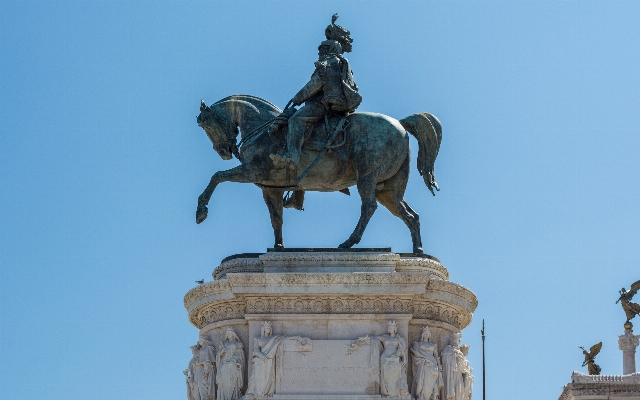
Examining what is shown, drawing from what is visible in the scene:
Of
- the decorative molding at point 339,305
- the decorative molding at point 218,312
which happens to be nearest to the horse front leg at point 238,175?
the decorative molding at point 218,312

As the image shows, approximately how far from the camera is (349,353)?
30406 mm

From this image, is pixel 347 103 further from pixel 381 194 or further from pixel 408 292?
pixel 408 292

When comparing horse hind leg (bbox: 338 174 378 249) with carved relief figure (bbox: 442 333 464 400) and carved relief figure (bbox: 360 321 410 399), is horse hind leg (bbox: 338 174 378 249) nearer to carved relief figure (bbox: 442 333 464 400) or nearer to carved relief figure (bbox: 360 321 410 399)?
carved relief figure (bbox: 360 321 410 399)

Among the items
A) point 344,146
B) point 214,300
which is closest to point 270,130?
point 344,146

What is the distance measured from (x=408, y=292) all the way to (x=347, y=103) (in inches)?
169

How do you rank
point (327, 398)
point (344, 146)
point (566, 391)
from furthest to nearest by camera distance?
point (566, 391) → point (344, 146) → point (327, 398)

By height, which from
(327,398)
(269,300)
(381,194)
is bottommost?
(327,398)

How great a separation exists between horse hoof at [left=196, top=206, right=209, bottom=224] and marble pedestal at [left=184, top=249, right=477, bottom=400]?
3.63 ft

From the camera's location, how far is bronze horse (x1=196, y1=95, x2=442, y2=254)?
32.3m

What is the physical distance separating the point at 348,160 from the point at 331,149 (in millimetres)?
407

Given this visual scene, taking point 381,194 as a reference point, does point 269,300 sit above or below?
below

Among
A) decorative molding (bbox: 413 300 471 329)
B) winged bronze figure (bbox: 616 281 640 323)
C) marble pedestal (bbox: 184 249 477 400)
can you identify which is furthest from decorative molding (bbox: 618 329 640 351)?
marble pedestal (bbox: 184 249 477 400)

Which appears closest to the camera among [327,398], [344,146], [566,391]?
[327,398]

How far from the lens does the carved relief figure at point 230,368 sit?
30.5 metres
